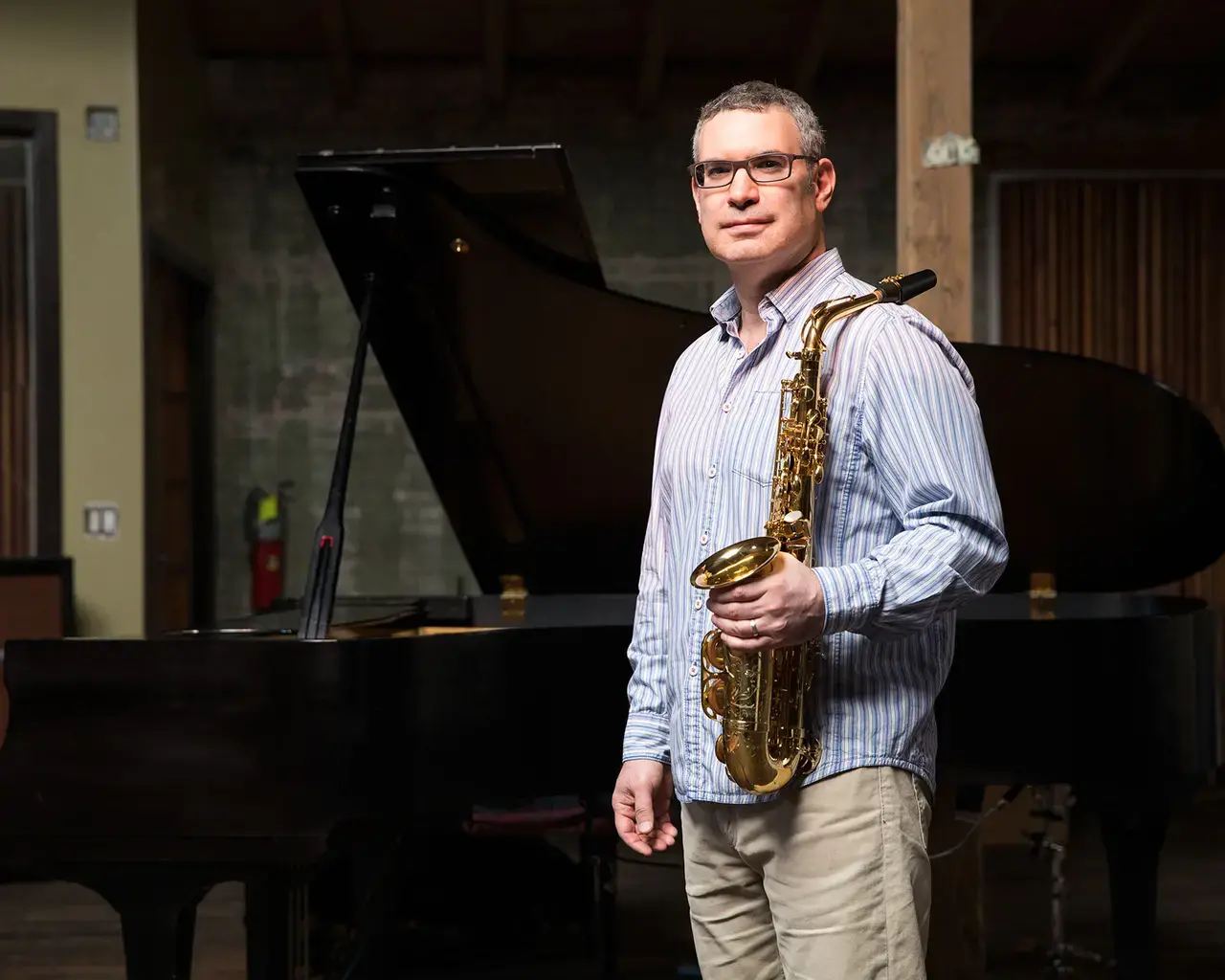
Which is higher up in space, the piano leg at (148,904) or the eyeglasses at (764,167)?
the eyeglasses at (764,167)

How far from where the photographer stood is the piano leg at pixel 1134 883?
341 centimetres

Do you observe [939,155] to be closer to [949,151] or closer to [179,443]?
[949,151]

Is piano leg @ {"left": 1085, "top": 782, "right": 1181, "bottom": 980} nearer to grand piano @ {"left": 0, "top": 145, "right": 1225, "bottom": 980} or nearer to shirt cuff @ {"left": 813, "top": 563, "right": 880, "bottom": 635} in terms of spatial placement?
grand piano @ {"left": 0, "top": 145, "right": 1225, "bottom": 980}

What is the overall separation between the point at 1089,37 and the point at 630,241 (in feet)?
8.28

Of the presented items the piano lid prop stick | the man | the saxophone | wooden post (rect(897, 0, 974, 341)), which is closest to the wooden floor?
the piano lid prop stick

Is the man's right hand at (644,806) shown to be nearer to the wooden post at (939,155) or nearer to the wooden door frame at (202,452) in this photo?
the wooden post at (939,155)

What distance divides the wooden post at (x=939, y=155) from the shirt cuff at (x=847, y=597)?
2.19 meters

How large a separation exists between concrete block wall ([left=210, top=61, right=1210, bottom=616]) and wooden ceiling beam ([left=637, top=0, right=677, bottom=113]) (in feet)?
0.70

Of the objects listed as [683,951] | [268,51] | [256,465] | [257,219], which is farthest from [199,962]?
[268,51]

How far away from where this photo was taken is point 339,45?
22.5 ft

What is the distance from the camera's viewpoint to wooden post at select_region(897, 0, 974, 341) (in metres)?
3.50

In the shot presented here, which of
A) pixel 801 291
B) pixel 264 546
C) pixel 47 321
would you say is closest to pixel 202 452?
pixel 264 546

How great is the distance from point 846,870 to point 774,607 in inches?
11.8

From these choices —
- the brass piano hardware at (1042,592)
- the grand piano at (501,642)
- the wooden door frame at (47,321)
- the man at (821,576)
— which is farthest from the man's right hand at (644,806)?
the wooden door frame at (47,321)
